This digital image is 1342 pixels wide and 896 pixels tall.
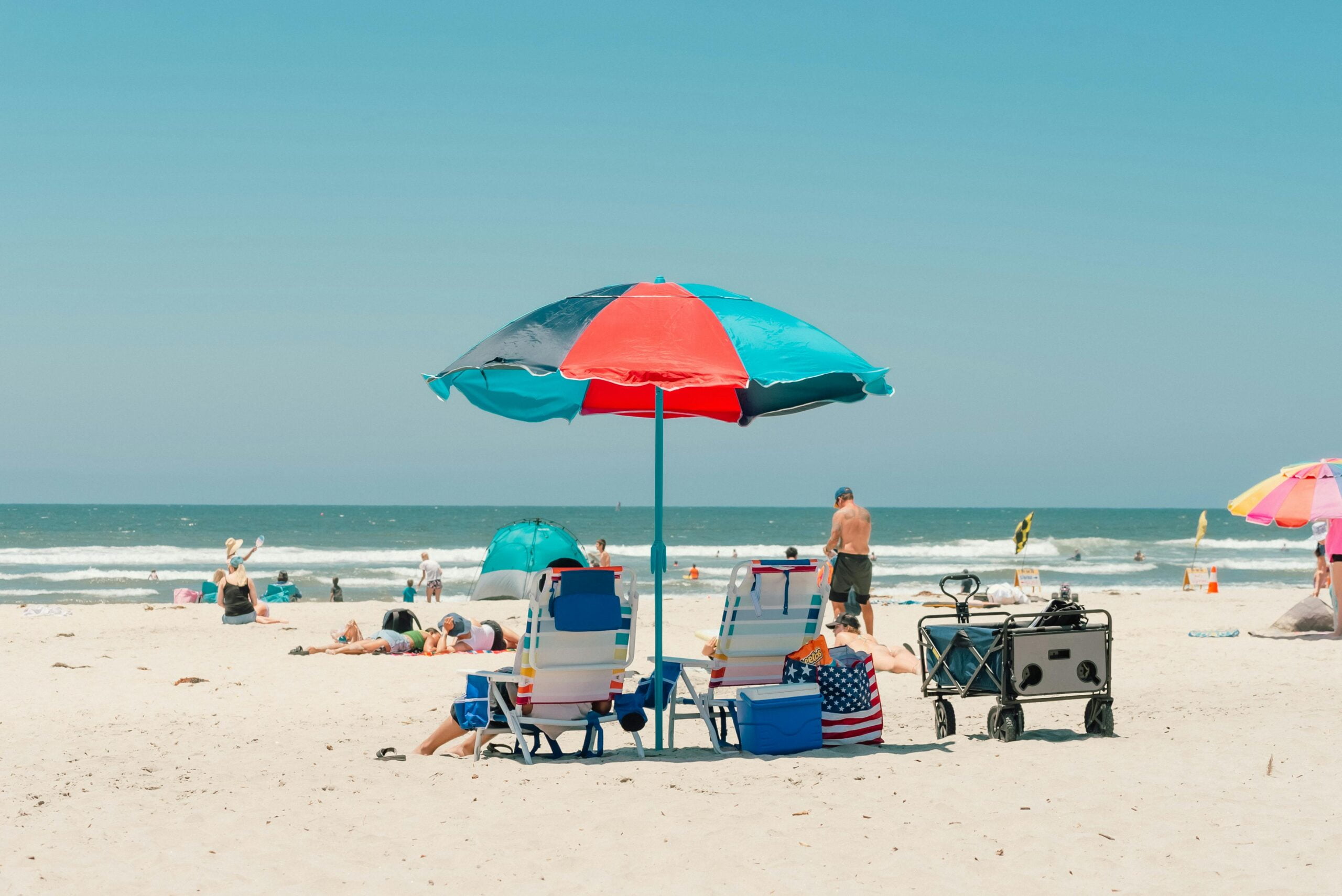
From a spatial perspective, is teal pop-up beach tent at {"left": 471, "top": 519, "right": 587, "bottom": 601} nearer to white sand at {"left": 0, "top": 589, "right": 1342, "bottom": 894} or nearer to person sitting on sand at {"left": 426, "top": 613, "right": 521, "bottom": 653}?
person sitting on sand at {"left": 426, "top": 613, "right": 521, "bottom": 653}

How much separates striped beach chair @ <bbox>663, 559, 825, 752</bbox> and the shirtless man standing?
4333mm

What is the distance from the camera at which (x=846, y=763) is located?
19.5 ft

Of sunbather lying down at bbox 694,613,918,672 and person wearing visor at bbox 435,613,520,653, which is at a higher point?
sunbather lying down at bbox 694,613,918,672

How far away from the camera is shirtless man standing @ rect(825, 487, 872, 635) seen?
10.8 m

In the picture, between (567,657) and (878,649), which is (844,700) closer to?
(567,657)

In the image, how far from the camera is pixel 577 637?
595 centimetres

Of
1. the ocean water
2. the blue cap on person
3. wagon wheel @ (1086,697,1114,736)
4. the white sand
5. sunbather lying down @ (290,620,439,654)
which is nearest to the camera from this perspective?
the white sand

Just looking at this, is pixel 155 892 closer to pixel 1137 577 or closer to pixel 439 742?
pixel 439 742

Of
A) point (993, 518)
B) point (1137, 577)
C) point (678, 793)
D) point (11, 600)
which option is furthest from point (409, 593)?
point (993, 518)

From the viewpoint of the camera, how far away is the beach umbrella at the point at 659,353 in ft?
18.2

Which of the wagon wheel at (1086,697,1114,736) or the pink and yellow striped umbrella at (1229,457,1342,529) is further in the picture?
the pink and yellow striped umbrella at (1229,457,1342,529)

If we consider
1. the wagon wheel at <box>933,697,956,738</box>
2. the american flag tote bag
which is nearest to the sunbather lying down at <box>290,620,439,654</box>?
the american flag tote bag

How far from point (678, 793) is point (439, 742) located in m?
1.66

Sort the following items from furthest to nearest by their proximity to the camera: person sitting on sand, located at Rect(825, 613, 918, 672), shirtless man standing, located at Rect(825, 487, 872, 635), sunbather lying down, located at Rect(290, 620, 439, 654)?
sunbather lying down, located at Rect(290, 620, 439, 654)
shirtless man standing, located at Rect(825, 487, 872, 635)
person sitting on sand, located at Rect(825, 613, 918, 672)
